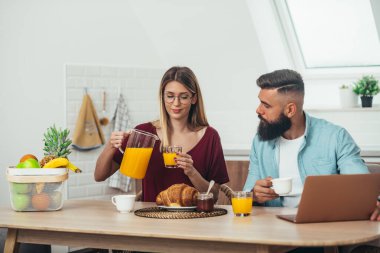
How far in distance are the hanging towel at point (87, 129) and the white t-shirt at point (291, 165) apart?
2119 mm

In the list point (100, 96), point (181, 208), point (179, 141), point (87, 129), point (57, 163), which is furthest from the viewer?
point (100, 96)

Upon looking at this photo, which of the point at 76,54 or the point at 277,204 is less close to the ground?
the point at 76,54

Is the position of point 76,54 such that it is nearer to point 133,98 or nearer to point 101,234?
point 133,98

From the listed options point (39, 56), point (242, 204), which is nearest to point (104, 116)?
point (39, 56)

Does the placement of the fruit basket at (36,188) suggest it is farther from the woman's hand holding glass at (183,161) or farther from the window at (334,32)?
the window at (334,32)

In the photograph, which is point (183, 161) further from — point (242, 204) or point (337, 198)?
point (337, 198)

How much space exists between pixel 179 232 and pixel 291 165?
1.08 m

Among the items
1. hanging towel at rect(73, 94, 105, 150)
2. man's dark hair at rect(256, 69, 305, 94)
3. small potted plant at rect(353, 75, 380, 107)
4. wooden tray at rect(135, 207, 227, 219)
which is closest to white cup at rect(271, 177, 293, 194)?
wooden tray at rect(135, 207, 227, 219)

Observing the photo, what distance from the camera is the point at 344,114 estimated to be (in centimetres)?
527

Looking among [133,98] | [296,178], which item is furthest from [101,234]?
[133,98]

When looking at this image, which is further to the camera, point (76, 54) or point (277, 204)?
point (76, 54)

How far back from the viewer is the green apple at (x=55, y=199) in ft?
10.5

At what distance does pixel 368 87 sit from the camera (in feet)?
16.8

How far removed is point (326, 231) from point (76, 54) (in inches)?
125
